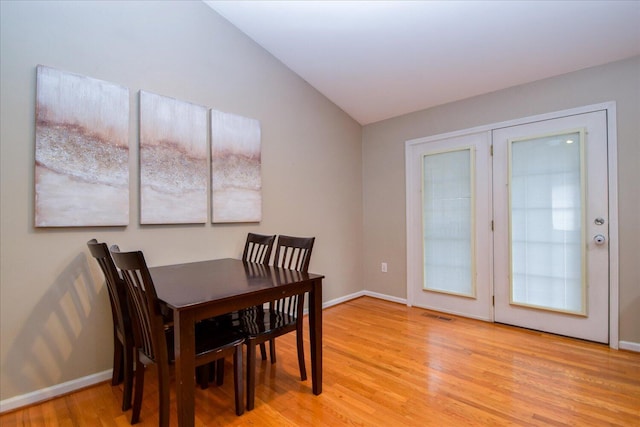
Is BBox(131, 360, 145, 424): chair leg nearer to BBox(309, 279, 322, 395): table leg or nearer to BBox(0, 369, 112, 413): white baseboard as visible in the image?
BBox(0, 369, 112, 413): white baseboard

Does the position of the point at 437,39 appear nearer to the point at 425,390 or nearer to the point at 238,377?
the point at 425,390

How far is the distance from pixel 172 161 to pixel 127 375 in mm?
1409

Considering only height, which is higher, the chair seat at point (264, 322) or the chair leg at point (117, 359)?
the chair seat at point (264, 322)

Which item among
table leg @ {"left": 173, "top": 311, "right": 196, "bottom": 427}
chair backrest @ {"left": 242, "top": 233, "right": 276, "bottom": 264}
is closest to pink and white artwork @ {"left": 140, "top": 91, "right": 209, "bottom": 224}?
chair backrest @ {"left": 242, "top": 233, "right": 276, "bottom": 264}

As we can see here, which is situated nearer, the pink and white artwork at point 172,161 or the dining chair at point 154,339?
the dining chair at point 154,339

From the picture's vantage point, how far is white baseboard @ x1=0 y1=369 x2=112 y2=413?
1.71 meters

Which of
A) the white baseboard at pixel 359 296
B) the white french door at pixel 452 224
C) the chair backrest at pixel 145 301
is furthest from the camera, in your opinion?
the white baseboard at pixel 359 296

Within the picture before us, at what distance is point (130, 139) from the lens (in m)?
2.13

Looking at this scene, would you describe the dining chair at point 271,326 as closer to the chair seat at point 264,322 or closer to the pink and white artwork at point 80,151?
the chair seat at point 264,322

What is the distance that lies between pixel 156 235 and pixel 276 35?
6.47 ft

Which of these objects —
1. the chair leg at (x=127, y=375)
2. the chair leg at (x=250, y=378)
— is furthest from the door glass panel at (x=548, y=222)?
the chair leg at (x=127, y=375)

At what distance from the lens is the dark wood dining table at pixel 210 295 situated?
1.33 m

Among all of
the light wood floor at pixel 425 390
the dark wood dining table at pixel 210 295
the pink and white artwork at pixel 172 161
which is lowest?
the light wood floor at pixel 425 390

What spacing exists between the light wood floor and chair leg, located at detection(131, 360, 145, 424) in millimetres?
48
